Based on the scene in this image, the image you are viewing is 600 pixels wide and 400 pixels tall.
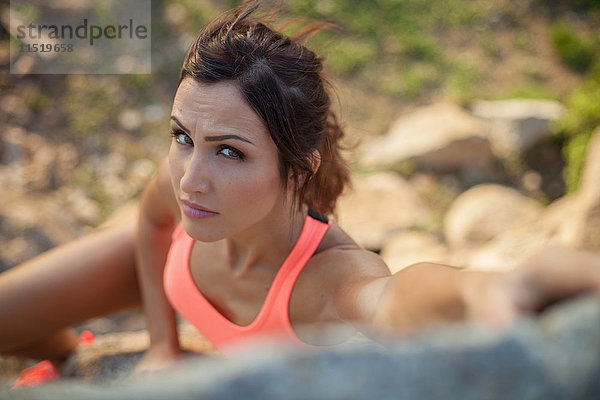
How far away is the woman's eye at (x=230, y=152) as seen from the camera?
1.44 meters

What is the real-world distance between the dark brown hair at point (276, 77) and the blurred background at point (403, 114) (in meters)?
2.19

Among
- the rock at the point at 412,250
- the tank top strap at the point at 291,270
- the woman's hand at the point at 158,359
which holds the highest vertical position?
the tank top strap at the point at 291,270

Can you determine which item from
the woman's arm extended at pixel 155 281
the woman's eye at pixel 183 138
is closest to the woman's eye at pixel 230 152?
the woman's eye at pixel 183 138

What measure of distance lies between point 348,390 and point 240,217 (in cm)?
102

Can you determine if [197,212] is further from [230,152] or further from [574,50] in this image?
[574,50]

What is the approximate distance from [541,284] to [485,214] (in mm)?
3640

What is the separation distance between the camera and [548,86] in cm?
543

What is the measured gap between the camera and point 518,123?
4.80 meters

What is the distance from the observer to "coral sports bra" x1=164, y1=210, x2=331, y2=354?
5.21 ft

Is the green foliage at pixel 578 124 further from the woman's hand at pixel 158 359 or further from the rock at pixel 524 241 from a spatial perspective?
the woman's hand at pixel 158 359

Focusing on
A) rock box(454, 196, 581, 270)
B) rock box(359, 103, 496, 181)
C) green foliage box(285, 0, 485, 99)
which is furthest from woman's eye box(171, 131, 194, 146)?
green foliage box(285, 0, 485, 99)

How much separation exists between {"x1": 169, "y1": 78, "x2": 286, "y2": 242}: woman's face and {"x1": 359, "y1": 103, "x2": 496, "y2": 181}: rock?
3403 mm

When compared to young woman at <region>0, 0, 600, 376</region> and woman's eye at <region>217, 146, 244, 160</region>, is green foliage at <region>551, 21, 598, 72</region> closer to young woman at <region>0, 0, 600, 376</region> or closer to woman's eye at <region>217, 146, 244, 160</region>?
young woman at <region>0, 0, 600, 376</region>

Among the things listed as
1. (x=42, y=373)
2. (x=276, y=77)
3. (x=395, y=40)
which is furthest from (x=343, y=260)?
(x=395, y=40)
